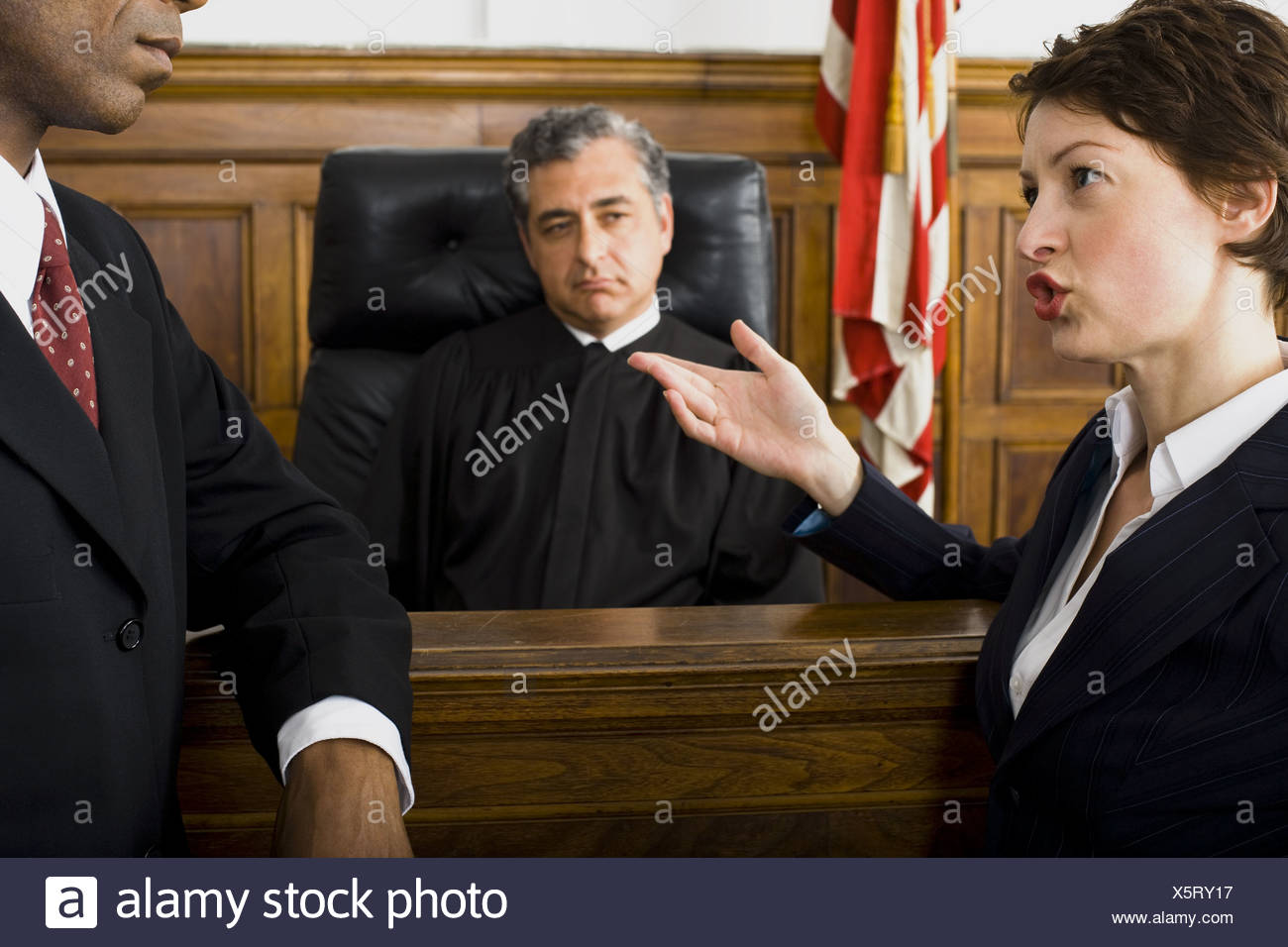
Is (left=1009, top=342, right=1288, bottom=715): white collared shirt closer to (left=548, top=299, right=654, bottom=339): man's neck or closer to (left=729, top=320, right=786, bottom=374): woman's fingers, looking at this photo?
(left=729, top=320, right=786, bottom=374): woman's fingers

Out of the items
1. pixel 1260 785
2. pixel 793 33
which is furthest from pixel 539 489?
pixel 793 33

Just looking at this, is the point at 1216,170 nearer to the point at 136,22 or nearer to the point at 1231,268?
the point at 1231,268

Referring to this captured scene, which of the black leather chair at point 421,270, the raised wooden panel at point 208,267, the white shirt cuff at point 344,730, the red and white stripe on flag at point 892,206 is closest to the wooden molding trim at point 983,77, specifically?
the red and white stripe on flag at point 892,206

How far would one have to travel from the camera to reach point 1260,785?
1003 millimetres

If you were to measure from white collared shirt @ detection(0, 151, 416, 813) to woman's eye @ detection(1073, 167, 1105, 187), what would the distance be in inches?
31.9

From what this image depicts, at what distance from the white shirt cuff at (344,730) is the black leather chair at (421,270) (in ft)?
4.87

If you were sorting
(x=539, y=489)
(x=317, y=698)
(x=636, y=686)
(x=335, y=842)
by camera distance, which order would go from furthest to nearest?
(x=539, y=489), (x=636, y=686), (x=317, y=698), (x=335, y=842)

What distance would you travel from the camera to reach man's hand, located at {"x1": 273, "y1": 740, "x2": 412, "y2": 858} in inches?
37.0

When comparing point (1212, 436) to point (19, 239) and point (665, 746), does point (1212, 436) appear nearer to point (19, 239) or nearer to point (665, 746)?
point (665, 746)

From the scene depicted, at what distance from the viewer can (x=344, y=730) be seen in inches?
40.1

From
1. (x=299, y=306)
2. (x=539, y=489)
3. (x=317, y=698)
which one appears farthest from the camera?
(x=299, y=306)

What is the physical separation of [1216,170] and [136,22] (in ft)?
3.08

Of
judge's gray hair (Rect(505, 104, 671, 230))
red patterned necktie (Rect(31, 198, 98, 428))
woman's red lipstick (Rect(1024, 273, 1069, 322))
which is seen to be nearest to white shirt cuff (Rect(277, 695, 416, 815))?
red patterned necktie (Rect(31, 198, 98, 428))

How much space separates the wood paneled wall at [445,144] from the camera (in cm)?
341
